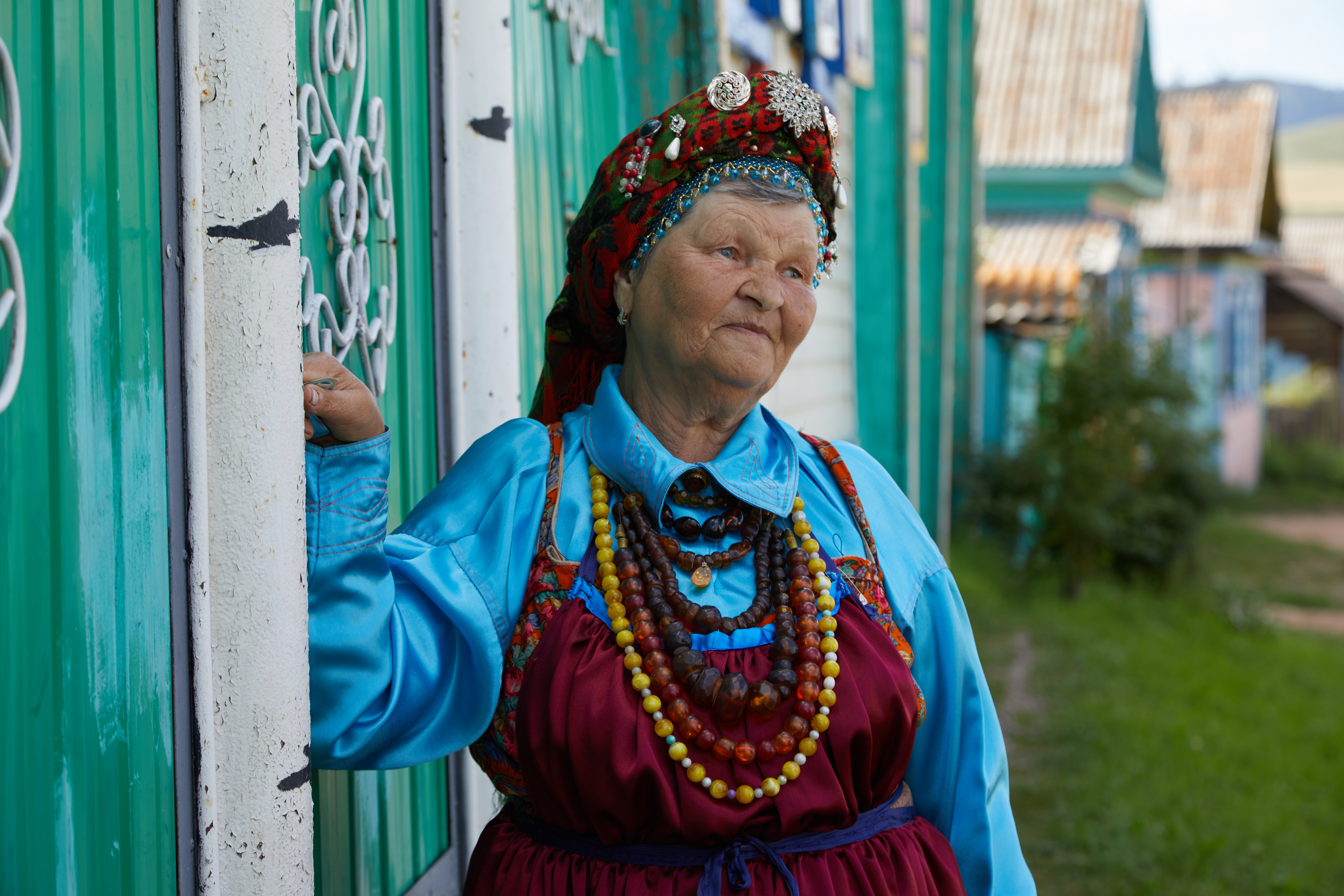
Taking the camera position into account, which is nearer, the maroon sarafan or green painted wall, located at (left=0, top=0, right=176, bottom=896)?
green painted wall, located at (left=0, top=0, right=176, bottom=896)

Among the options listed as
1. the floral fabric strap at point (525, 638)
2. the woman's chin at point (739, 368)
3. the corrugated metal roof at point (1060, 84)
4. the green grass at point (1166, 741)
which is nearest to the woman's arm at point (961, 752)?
the woman's chin at point (739, 368)

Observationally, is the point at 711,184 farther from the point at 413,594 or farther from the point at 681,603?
the point at 413,594

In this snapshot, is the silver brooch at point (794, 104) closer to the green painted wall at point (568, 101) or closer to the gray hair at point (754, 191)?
the gray hair at point (754, 191)

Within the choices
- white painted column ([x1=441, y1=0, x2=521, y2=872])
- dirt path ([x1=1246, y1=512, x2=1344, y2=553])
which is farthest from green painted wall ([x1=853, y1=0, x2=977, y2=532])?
dirt path ([x1=1246, y1=512, x2=1344, y2=553])

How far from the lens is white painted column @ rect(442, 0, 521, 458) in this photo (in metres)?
2.19

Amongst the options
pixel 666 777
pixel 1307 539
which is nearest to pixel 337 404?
pixel 666 777

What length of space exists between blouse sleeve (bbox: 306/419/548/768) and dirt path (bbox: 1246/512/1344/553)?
13485mm

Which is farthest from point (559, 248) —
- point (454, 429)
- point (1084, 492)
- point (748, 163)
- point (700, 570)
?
point (1084, 492)

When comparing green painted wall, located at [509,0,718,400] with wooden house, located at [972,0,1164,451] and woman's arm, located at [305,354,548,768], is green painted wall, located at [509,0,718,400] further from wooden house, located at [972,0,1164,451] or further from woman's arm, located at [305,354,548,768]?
wooden house, located at [972,0,1164,451]

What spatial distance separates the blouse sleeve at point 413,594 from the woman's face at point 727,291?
0.81 ft

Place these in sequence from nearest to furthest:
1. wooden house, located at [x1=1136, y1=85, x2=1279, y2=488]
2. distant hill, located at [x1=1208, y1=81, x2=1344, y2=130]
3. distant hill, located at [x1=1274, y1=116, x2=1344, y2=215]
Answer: wooden house, located at [x1=1136, y1=85, x2=1279, y2=488] < distant hill, located at [x1=1274, y1=116, x2=1344, y2=215] < distant hill, located at [x1=1208, y1=81, x2=1344, y2=130]

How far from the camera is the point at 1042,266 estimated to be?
448 inches

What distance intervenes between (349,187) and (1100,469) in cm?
820

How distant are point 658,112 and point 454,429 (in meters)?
1.42
